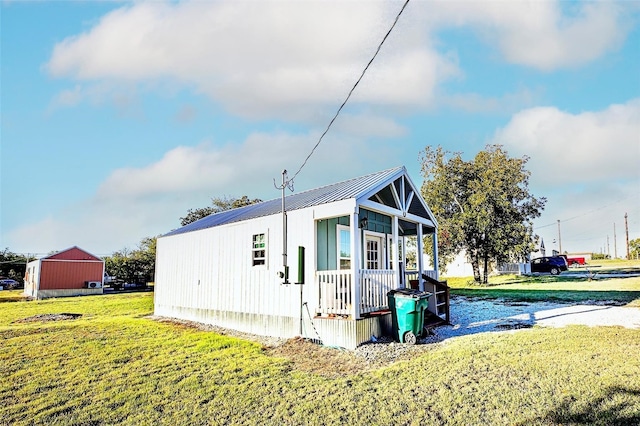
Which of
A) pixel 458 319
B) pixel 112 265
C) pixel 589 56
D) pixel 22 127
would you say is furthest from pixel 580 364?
pixel 112 265

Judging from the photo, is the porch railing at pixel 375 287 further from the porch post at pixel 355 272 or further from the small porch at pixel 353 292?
the porch post at pixel 355 272

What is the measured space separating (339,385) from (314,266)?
3.59 metres

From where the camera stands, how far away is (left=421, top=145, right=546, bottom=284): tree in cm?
2279

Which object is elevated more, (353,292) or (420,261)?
(420,261)

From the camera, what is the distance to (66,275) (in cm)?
2877

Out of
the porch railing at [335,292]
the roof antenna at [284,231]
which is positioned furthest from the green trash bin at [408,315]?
the roof antenna at [284,231]

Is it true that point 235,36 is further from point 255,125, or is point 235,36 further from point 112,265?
point 112,265

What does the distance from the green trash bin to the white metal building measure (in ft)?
1.43

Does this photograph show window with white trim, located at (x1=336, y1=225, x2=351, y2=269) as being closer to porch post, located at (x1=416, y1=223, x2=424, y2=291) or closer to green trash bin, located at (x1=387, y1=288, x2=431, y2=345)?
green trash bin, located at (x1=387, y1=288, x2=431, y2=345)

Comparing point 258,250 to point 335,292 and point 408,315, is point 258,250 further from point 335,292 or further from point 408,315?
point 408,315

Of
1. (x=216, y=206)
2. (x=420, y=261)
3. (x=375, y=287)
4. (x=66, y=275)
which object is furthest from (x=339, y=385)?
(x=216, y=206)

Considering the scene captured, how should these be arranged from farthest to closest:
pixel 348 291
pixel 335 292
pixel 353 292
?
pixel 335 292, pixel 348 291, pixel 353 292

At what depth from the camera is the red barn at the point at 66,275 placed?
27406 millimetres

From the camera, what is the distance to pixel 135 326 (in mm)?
11250
